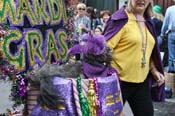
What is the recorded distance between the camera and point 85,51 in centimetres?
405

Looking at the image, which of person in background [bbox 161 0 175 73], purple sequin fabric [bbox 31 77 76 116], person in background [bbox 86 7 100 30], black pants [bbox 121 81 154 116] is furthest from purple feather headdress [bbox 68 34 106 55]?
person in background [bbox 86 7 100 30]

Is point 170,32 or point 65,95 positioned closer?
point 65,95

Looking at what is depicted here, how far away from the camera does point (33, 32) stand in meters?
4.30

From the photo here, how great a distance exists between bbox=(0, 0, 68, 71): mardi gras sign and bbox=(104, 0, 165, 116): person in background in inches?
18.1

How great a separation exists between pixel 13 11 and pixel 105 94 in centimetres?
99

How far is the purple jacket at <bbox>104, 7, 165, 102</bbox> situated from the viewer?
4.63m

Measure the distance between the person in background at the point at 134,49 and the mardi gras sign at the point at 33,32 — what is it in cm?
46

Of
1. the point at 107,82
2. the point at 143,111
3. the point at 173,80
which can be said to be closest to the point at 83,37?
the point at 107,82

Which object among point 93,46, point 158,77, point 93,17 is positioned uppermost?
point 93,46

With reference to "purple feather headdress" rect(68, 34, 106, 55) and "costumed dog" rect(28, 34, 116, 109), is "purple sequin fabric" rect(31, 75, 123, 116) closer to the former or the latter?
"costumed dog" rect(28, 34, 116, 109)

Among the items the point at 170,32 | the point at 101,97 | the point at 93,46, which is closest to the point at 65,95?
the point at 101,97

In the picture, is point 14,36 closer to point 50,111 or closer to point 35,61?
point 35,61

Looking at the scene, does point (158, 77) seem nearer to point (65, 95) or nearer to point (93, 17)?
point (65, 95)

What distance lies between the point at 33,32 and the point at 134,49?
3.04ft
